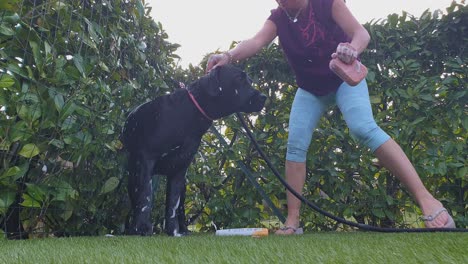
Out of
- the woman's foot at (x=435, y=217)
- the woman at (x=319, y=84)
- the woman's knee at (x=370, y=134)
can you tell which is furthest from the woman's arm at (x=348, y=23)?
the woman's foot at (x=435, y=217)

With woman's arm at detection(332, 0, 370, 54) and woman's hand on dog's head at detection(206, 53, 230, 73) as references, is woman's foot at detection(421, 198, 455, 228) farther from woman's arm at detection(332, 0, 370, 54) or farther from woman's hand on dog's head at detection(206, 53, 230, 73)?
woman's hand on dog's head at detection(206, 53, 230, 73)

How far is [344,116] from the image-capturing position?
2828 millimetres

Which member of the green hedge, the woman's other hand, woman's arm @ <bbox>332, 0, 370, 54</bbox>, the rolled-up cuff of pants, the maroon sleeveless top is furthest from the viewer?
the rolled-up cuff of pants

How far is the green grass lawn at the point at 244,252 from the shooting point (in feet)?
5.36

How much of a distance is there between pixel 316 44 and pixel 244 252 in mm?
1491

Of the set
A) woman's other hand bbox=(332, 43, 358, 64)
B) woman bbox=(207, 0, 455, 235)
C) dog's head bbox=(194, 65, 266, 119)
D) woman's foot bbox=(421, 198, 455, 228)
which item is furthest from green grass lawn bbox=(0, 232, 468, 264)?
dog's head bbox=(194, 65, 266, 119)

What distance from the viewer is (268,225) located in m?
3.74

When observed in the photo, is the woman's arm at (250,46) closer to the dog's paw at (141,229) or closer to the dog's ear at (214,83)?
the dog's ear at (214,83)

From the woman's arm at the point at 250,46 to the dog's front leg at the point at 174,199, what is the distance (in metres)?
0.74

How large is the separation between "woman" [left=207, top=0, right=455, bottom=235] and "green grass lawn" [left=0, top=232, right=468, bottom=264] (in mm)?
482

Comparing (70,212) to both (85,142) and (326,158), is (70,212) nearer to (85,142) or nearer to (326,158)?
(85,142)

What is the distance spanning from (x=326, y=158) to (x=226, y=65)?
99 centimetres

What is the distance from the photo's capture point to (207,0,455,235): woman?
2.67 m

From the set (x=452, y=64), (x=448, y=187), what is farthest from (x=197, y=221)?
(x=452, y=64)
